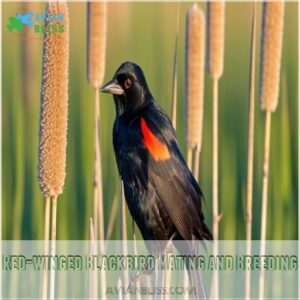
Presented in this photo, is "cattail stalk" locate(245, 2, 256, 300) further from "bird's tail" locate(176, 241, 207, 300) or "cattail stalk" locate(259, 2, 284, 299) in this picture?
"bird's tail" locate(176, 241, 207, 300)

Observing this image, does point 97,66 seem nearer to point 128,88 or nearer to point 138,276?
point 128,88

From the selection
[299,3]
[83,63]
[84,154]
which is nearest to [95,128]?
[84,154]

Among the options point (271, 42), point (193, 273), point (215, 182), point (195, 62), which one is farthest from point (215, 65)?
point (193, 273)

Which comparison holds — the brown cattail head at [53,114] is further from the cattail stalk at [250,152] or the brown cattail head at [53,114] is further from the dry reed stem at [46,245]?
the cattail stalk at [250,152]

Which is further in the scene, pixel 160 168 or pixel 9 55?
pixel 9 55

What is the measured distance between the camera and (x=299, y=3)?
8.73ft

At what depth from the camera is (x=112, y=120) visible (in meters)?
2.56

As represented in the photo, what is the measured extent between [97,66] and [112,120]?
9.6 inches

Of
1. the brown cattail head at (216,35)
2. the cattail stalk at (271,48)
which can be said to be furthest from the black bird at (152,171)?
the cattail stalk at (271,48)

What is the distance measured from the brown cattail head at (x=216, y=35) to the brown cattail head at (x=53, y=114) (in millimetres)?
511

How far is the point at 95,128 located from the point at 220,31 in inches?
21.8

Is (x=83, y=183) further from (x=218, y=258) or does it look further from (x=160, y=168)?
(x=218, y=258)

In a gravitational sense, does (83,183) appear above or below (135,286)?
above

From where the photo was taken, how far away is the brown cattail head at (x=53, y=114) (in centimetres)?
218
